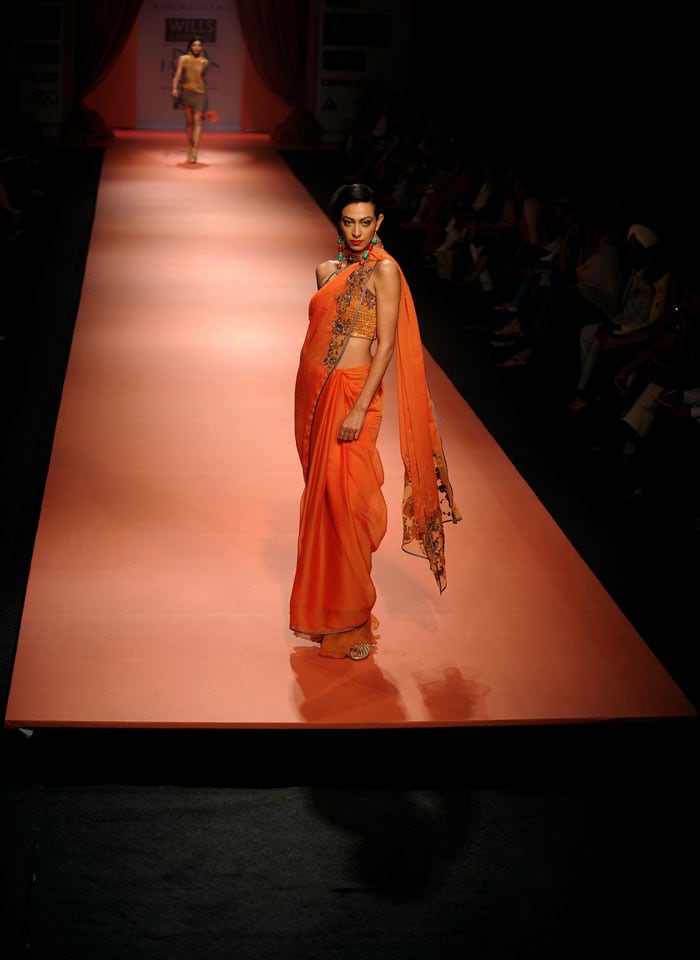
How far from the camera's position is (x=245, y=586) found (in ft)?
12.3

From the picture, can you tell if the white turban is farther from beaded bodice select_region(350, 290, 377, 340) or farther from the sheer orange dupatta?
beaded bodice select_region(350, 290, 377, 340)

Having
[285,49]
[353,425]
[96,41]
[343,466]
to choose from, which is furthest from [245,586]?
[285,49]

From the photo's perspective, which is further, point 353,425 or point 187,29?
point 187,29

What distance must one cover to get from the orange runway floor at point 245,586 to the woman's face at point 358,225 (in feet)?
3.88

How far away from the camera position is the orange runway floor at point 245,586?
3211 mm

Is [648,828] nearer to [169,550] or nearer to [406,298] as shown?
[406,298]

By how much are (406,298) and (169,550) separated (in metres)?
1.31

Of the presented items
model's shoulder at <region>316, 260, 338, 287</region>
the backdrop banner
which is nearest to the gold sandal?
model's shoulder at <region>316, 260, 338, 287</region>

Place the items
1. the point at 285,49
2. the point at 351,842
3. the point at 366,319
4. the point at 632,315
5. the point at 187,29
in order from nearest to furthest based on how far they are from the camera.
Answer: the point at 351,842, the point at 366,319, the point at 632,315, the point at 187,29, the point at 285,49

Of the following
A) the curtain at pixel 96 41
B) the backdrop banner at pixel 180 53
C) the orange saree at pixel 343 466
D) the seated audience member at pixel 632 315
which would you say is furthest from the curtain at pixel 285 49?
the orange saree at pixel 343 466

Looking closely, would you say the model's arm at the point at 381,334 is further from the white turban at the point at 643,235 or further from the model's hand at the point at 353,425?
the white turban at the point at 643,235

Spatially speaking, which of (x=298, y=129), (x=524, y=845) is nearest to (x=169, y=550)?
(x=524, y=845)

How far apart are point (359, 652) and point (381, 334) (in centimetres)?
93

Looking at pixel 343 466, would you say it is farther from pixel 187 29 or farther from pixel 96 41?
pixel 187 29
